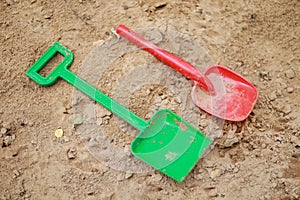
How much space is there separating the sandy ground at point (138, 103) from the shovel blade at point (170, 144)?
5 cm

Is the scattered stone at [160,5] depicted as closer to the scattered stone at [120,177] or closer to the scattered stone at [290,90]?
the scattered stone at [290,90]

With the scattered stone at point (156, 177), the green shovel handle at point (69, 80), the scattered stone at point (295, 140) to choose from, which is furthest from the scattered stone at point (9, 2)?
the scattered stone at point (295, 140)

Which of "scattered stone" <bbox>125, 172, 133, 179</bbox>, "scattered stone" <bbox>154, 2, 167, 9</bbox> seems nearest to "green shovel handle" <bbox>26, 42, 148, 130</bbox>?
"scattered stone" <bbox>125, 172, 133, 179</bbox>

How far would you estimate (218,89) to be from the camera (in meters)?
1.65

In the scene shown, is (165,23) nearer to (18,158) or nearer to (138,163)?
(138,163)

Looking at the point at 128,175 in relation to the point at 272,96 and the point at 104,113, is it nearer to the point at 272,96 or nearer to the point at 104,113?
the point at 104,113

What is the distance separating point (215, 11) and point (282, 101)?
493 mm

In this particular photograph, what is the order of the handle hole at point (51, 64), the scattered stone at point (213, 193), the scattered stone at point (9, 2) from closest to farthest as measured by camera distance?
the scattered stone at point (213, 193) → the handle hole at point (51, 64) → the scattered stone at point (9, 2)

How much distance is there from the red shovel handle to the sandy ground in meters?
0.05

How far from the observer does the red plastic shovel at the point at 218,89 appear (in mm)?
1595

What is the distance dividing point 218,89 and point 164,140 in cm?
30

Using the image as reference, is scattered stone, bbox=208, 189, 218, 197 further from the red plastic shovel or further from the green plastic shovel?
the red plastic shovel

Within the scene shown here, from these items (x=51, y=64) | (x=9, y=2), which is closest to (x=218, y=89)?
(x=51, y=64)

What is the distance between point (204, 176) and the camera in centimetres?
152
